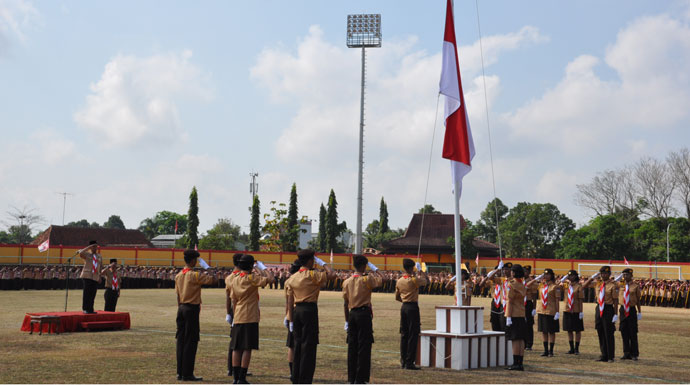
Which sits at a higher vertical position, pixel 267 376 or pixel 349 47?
pixel 349 47

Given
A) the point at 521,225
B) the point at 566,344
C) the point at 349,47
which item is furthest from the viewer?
the point at 521,225

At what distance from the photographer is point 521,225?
73375mm

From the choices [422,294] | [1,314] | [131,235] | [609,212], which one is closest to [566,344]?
[1,314]

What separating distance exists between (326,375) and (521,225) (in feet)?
215

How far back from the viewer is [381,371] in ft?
38.2

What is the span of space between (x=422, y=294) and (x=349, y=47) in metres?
22.6

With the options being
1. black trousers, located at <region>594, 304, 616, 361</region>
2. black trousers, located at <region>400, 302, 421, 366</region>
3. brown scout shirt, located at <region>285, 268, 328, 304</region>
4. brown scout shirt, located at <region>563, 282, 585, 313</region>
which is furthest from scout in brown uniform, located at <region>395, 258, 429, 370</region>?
brown scout shirt, located at <region>563, 282, 585, 313</region>

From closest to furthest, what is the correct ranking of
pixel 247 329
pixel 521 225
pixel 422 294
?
pixel 247 329, pixel 422 294, pixel 521 225

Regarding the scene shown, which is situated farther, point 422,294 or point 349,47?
point 349,47

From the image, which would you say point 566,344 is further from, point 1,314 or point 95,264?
point 1,314

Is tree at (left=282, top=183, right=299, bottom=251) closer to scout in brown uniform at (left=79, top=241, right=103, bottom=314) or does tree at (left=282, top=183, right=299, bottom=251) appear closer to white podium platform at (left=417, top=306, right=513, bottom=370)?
scout in brown uniform at (left=79, top=241, right=103, bottom=314)

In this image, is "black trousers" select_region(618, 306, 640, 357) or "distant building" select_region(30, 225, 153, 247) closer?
"black trousers" select_region(618, 306, 640, 357)

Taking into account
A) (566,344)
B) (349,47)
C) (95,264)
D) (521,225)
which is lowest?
(566,344)

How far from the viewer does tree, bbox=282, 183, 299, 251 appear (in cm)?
7838
